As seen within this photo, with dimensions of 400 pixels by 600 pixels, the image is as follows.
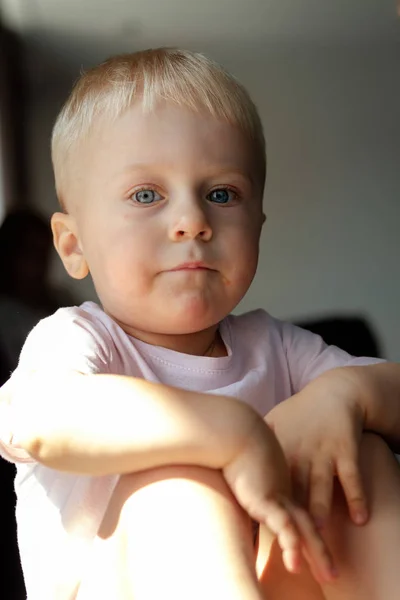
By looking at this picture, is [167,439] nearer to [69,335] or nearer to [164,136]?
[69,335]

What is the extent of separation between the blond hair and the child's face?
0.05 ft

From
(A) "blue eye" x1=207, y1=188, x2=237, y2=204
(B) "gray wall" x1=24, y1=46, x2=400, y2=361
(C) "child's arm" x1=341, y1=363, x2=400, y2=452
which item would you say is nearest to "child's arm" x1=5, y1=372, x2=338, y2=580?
(C) "child's arm" x1=341, y1=363, x2=400, y2=452

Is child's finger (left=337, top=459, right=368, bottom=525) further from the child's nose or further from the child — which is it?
the child's nose

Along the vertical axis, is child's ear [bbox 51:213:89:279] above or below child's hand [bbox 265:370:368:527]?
above

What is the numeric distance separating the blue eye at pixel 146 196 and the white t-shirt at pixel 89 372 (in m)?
0.13

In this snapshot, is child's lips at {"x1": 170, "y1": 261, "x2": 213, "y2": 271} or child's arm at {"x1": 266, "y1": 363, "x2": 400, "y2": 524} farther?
child's lips at {"x1": 170, "y1": 261, "x2": 213, "y2": 271}

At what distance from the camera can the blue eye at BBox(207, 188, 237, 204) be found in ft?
2.75

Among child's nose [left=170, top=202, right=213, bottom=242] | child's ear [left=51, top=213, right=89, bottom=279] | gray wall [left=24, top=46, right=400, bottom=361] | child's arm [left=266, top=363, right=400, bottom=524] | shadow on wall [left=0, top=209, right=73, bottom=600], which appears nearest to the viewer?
child's arm [left=266, top=363, right=400, bottom=524]

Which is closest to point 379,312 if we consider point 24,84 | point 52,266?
point 52,266

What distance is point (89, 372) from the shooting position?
699 mm

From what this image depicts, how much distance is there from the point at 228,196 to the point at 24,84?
415 mm

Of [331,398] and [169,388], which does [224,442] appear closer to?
[169,388]

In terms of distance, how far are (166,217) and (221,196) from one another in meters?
0.08

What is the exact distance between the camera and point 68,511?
2.43 ft
